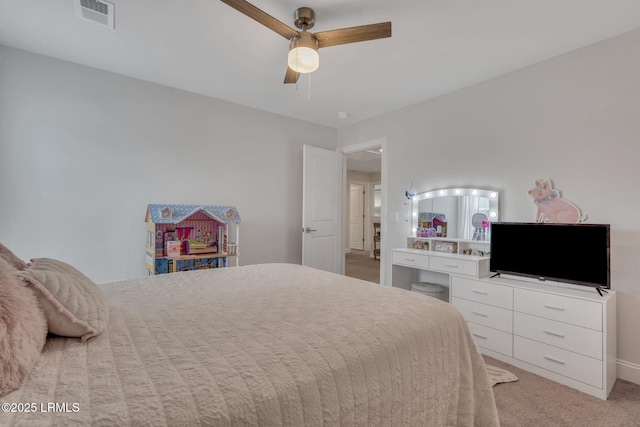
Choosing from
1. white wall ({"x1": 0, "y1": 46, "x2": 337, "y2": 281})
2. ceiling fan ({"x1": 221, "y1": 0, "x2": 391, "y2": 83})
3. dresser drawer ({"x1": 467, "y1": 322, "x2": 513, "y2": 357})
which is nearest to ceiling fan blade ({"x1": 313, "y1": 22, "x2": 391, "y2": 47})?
ceiling fan ({"x1": 221, "y1": 0, "x2": 391, "y2": 83})

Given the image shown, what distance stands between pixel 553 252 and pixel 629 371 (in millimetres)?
944

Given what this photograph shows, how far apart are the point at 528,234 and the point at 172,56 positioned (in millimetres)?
3409

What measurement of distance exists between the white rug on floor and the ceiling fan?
2.42 metres

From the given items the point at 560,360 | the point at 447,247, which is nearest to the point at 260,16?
the point at 447,247

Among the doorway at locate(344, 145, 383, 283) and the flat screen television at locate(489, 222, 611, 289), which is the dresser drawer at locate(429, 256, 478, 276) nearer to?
the flat screen television at locate(489, 222, 611, 289)

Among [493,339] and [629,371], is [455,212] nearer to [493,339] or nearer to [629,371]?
[493,339]

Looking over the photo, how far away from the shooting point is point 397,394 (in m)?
1.04

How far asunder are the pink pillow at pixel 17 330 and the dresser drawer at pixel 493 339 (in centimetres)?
250

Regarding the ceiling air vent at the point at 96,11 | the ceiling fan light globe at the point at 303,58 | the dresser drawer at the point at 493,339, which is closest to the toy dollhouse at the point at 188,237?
the ceiling air vent at the point at 96,11

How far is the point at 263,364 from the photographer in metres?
0.85

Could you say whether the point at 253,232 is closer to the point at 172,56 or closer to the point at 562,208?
the point at 172,56

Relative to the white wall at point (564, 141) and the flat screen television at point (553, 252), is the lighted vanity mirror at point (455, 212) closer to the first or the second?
the white wall at point (564, 141)

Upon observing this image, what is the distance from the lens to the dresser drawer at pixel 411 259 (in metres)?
3.07

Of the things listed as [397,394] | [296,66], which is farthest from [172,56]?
[397,394]
